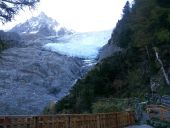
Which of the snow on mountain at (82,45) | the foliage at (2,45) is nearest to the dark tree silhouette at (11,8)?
the foliage at (2,45)

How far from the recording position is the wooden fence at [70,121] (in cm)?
1281

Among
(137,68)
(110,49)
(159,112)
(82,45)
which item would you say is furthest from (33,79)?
(82,45)

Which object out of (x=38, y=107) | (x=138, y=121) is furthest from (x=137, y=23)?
(x=38, y=107)

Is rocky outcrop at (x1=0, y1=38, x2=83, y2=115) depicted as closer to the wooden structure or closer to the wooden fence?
the wooden structure

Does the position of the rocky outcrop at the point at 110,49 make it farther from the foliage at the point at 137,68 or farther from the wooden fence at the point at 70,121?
the wooden fence at the point at 70,121

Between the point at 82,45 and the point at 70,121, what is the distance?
407 ft

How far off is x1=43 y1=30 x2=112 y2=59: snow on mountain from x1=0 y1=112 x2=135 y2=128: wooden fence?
297ft

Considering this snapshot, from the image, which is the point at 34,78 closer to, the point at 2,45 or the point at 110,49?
the point at 110,49

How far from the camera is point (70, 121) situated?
16.3 m

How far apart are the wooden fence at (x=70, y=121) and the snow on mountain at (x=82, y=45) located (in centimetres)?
9038

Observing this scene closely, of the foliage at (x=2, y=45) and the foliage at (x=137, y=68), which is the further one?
the foliage at (x=137, y=68)

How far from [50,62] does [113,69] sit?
153ft

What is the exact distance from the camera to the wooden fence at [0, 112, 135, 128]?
42.0ft

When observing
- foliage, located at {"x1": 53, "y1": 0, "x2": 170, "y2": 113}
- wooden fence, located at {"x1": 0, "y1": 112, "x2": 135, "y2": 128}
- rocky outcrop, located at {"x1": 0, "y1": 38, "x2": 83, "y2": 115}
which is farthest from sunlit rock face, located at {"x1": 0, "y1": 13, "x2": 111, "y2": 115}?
wooden fence, located at {"x1": 0, "y1": 112, "x2": 135, "y2": 128}
